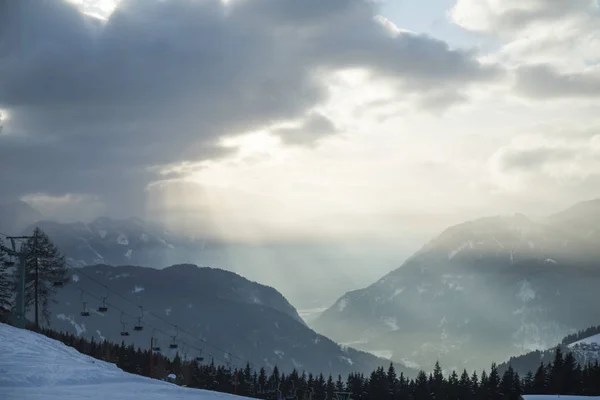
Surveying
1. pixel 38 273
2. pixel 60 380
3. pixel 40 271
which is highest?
pixel 40 271

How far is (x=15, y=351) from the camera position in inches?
2007

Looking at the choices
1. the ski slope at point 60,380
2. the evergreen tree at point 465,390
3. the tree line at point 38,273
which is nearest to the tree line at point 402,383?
the evergreen tree at point 465,390

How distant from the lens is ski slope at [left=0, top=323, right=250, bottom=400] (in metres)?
39.0

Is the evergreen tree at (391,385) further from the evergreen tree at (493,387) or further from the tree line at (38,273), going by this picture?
the tree line at (38,273)

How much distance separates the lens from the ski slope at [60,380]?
3903 centimetres

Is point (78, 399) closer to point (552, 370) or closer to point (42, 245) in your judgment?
point (42, 245)

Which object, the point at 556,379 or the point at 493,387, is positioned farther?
the point at 556,379

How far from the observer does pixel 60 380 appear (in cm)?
4444

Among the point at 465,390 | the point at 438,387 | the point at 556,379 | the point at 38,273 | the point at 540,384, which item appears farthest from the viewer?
the point at 438,387

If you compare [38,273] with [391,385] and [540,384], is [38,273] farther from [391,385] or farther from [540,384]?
[540,384]

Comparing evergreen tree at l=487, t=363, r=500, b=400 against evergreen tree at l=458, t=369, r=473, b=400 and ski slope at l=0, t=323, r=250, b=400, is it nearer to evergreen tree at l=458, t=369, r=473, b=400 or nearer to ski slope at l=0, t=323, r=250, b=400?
evergreen tree at l=458, t=369, r=473, b=400

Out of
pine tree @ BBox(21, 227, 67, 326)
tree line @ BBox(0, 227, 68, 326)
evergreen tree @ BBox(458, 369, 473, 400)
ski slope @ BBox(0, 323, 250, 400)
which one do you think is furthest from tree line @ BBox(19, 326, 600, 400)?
ski slope @ BBox(0, 323, 250, 400)

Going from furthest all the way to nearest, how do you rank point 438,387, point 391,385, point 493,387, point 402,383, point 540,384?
1. point 402,383
2. point 391,385
3. point 438,387
4. point 540,384
5. point 493,387

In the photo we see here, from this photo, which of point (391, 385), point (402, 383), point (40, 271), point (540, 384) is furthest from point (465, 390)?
point (40, 271)
